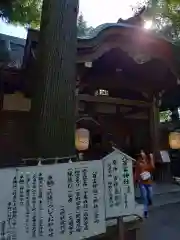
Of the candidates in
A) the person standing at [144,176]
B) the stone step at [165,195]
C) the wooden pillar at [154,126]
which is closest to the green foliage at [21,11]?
the person standing at [144,176]

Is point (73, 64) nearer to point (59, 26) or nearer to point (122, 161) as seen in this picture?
point (59, 26)

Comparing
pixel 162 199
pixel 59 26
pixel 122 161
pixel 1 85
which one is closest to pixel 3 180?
pixel 122 161

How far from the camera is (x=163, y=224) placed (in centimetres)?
668

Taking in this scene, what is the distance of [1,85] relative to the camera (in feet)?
27.4

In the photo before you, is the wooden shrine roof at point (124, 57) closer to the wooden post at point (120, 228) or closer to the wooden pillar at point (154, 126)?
the wooden pillar at point (154, 126)

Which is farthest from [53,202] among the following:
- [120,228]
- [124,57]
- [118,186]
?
[124,57]

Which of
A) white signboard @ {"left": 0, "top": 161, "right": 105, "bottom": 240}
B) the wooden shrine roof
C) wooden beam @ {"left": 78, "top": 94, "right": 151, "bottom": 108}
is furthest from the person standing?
white signboard @ {"left": 0, "top": 161, "right": 105, "bottom": 240}

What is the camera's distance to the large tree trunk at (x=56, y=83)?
4336 mm

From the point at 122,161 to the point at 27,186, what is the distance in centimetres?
143

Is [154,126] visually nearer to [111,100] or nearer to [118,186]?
[111,100]

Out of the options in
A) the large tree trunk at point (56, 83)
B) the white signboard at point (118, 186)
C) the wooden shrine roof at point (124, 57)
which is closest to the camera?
the white signboard at point (118, 186)

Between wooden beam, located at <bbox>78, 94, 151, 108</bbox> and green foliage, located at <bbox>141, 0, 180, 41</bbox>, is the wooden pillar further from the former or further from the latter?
green foliage, located at <bbox>141, 0, 180, 41</bbox>

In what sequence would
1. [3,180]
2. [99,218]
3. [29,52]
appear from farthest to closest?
[29,52] → [99,218] → [3,180]

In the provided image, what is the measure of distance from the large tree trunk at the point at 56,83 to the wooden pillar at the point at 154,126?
705 centimetres
